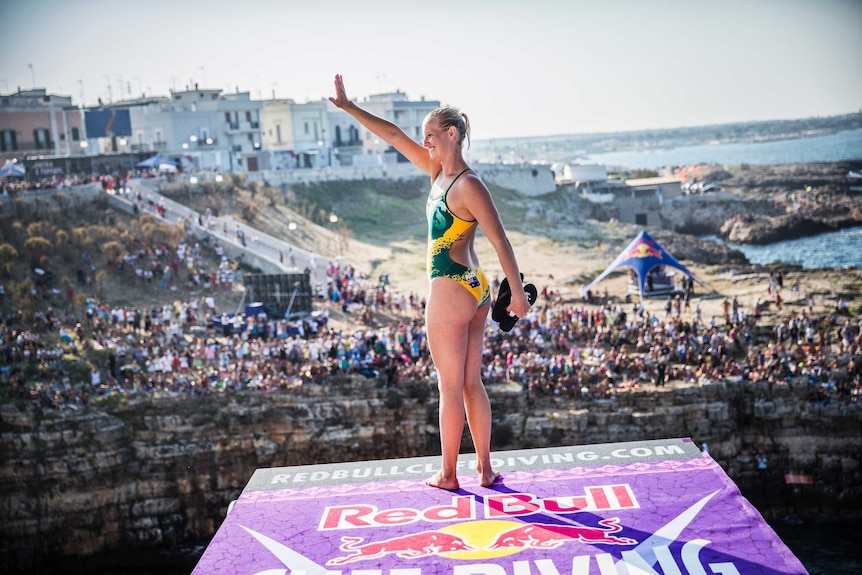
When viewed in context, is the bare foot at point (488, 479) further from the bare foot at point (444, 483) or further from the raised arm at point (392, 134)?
the raised arm at point (392, 134)

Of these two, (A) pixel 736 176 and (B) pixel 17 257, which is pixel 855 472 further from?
(A) pixel 736 176

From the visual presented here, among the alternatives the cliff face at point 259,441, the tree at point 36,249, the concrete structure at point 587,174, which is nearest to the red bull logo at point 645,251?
the cliff face at point 259,441

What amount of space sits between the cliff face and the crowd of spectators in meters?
0.46

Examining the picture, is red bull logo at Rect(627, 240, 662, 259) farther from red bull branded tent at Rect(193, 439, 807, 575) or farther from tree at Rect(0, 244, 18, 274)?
red bull branded tent at Rect(193, 439, 807, 575)

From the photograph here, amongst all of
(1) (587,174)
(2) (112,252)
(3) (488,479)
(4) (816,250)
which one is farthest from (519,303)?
(1) (587,174)

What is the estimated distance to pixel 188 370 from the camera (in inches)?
997

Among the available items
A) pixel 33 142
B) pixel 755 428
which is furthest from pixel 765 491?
pixel 33 142

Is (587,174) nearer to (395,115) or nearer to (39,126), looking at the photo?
(395,115)

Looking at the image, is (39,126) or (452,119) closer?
(452,119)

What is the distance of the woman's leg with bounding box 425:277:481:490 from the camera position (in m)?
6.87

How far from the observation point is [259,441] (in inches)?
965

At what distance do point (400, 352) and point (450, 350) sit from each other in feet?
62.2

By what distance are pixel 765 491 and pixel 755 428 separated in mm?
1543

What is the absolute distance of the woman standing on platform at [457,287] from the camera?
22.3 feet
